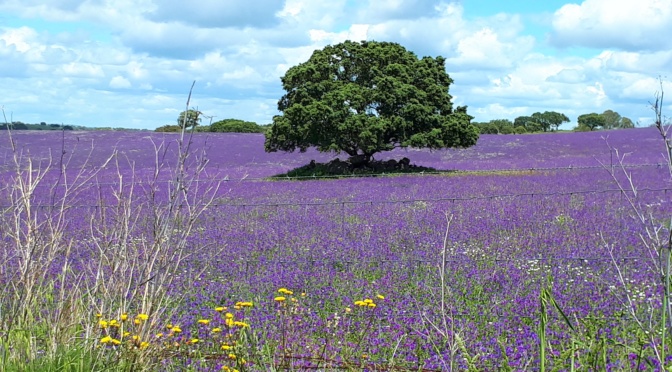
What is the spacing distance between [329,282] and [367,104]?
17067 millimetres

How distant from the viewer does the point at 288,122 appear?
2220cm

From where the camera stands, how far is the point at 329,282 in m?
6.30

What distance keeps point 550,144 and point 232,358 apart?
108 ft

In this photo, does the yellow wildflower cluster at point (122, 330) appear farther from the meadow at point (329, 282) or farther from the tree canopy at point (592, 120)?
the tree canopy at point (592, 120)

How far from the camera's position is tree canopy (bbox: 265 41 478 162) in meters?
21.9

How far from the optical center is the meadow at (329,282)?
12.2 feet

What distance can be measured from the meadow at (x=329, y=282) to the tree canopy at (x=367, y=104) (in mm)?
7434

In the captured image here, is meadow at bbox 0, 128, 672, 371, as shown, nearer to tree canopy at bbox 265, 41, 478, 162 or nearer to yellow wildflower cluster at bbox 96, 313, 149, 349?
yellow wildflower cluster at bbox 96, 313, 149, 349

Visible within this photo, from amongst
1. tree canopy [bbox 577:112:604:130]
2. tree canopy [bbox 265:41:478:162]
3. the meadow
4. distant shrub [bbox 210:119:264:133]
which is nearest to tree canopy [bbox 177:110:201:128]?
the meadow

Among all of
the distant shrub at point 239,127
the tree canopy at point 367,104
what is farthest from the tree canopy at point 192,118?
the distant shrub at point 239,127

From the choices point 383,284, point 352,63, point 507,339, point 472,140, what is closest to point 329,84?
point 352,63

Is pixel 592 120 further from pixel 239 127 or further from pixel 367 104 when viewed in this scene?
pixel 367 104

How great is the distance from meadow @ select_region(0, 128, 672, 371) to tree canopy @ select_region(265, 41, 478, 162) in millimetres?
7434

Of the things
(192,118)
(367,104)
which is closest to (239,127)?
(367,104)
